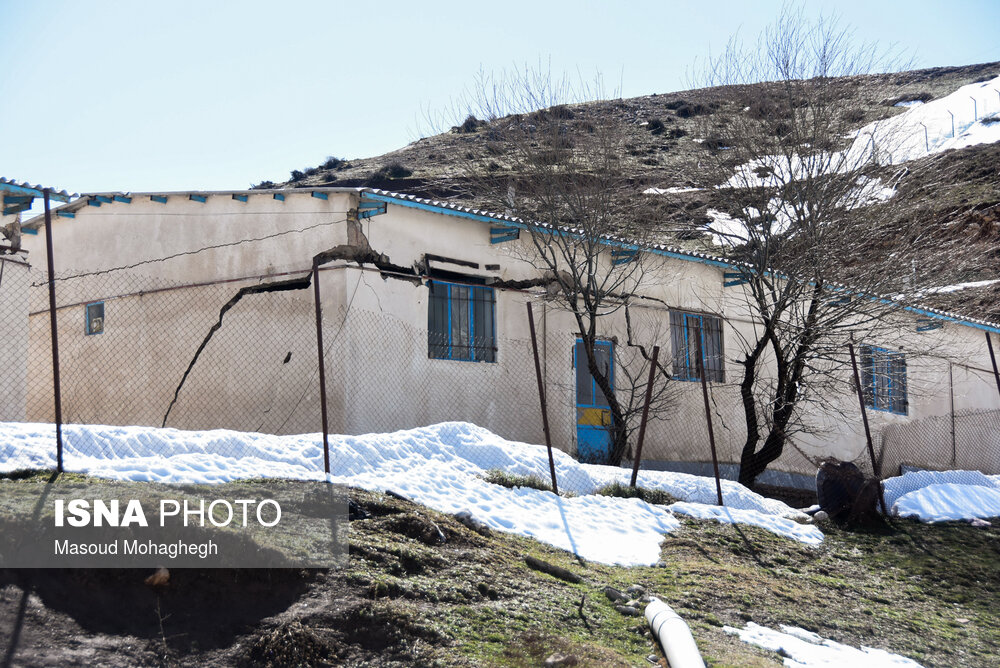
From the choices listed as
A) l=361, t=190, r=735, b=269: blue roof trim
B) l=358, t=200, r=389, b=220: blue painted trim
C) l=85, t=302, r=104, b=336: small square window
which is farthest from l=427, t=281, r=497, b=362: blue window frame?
l=85, t=302, r=104, b=336: small square window

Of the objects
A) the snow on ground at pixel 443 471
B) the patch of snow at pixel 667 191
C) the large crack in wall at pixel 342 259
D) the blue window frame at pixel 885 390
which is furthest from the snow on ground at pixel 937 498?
the large crack in wall at pixel 342 259

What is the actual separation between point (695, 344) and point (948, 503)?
213 inches

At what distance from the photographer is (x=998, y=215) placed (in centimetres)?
3111

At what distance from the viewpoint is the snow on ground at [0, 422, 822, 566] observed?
7398mm

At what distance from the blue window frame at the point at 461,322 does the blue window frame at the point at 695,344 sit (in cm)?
357

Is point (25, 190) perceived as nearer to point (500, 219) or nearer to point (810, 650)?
point (500, 219)

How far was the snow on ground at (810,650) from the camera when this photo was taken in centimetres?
616

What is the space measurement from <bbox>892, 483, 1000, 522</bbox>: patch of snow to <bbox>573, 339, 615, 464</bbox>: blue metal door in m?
4.50

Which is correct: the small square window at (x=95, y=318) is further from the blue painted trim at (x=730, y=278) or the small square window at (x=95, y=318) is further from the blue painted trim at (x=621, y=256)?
the blue painted trim at (x=730, y=278)

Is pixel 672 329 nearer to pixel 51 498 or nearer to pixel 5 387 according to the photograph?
pixel 5 387

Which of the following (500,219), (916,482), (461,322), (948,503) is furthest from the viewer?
(500,219)

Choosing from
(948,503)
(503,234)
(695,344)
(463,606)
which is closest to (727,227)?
(695,344)

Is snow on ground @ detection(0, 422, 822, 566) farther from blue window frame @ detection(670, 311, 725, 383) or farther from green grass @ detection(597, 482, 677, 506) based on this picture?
blue window frame @ detection(670, 311, 725, 383)

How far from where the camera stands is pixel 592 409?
1474cm
